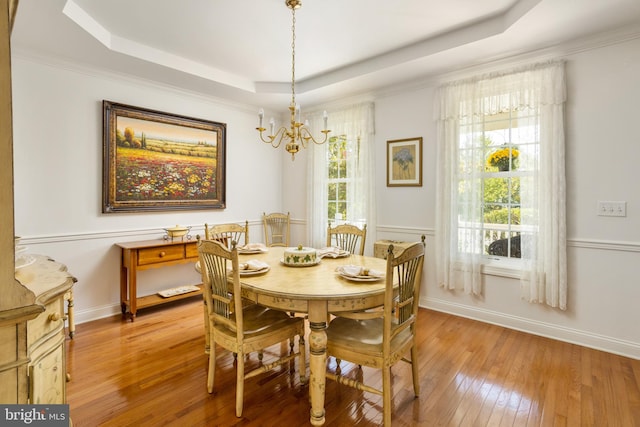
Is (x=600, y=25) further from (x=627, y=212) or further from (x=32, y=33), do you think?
(x=32, y=33)

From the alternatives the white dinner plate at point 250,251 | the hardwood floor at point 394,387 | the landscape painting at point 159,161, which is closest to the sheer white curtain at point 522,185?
the hardwood floor at point 394,387

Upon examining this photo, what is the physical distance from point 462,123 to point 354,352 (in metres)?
2.72

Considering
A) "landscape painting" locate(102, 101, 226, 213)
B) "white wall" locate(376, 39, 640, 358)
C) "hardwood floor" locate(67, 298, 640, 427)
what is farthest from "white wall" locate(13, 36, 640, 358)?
"hardwood floor" locate(67, 298, 640, 427)

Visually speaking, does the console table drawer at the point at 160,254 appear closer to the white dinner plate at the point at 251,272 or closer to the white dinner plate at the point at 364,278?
the white dinner plate at the point at 251,272

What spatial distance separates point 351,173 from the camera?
4.36m

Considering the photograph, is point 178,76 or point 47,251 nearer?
point 47,251

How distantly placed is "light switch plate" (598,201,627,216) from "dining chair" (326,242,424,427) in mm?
1972

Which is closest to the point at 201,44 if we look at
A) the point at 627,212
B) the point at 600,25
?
the point at 600,25

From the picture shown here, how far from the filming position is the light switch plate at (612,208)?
8.60 ft

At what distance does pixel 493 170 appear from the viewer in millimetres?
3316

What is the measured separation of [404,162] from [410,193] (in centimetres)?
39
